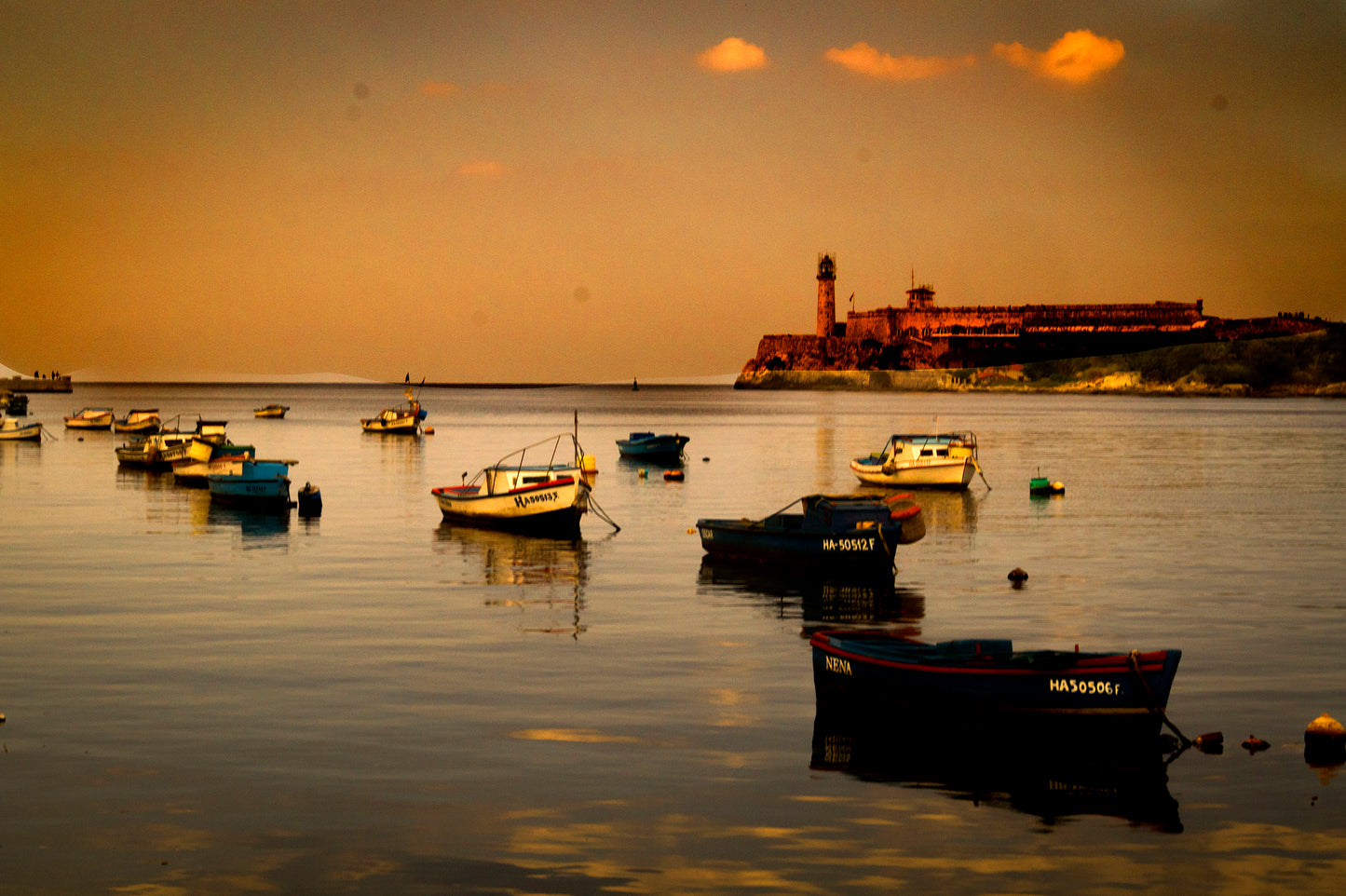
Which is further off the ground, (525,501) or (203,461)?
(203,461)

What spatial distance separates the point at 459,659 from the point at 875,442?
313 ft

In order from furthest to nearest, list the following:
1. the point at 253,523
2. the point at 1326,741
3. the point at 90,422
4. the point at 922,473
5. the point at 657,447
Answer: the point at 90,422, the point at 657,447, the point at 922,473, the point at 253,523, the point at 1326,741

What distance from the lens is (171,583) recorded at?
36.3 m

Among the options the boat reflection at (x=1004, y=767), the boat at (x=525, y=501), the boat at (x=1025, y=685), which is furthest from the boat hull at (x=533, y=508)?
the boat at (x=1025, y=685)

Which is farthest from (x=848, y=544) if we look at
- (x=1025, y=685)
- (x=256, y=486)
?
(x=256, y=486)

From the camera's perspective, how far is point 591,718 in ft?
68.8

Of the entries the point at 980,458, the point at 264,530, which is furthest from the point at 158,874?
the point at 980,458

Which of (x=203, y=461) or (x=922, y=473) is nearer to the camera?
(x=922, y=473)

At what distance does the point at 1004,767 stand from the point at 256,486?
44738 mm

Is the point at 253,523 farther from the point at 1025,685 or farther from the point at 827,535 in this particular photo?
the point at 1025,685

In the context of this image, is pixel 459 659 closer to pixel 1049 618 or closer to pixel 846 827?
pixel 846 827

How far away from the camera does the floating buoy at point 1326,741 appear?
1859 cm

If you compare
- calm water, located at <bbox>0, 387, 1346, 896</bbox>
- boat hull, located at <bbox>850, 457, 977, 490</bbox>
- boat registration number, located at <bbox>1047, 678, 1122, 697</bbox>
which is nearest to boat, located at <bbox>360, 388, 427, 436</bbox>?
boat hull, located at <bbox>850, 457, 977, 490</bbox>

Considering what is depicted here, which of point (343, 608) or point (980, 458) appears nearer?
point (343, 608)
